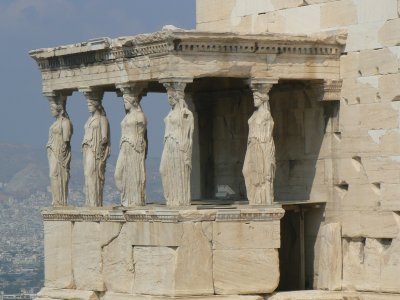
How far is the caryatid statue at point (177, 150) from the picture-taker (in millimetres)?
27547

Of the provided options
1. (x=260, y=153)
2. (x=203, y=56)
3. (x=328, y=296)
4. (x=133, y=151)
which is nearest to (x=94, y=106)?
(x=133, y=151)

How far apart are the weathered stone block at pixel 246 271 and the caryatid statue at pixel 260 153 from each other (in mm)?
701

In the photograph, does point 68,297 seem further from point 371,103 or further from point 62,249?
point 371,103

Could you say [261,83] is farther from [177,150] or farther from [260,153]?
[177,150]

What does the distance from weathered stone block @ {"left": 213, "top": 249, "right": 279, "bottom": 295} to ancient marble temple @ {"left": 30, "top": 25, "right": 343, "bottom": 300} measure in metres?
0.01

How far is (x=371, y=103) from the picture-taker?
28.2 metres

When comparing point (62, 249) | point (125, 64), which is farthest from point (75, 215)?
point (125, 64)

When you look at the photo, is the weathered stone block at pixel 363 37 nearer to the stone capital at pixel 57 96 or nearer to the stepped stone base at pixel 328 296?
the stepped stone base at pixel 328 296

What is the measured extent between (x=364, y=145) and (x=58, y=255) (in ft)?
15.3

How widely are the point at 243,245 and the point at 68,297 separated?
302cm

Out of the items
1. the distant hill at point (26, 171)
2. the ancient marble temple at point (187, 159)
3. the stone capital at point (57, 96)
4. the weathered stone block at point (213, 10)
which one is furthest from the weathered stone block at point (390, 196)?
the distant hill at point (26, 171)

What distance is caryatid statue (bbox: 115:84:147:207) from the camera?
28438 mm

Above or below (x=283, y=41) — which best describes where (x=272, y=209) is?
below

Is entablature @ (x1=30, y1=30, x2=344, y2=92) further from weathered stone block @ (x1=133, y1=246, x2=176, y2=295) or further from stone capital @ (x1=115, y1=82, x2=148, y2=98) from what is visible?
weathered stone block @ (x1=133, y1=246, x2=176, y2=295)
